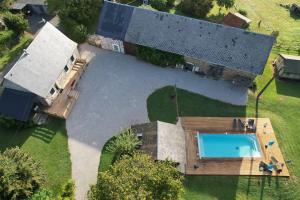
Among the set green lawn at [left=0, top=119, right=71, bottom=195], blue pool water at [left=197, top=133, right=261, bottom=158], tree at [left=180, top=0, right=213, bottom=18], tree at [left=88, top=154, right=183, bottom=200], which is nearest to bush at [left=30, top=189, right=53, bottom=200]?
green lawn at [left=0, top=119, right=71, bottom=195]

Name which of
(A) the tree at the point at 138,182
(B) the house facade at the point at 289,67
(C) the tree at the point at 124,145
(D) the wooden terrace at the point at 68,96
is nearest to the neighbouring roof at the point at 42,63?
(D) the wooden terrace at the point at 68,96

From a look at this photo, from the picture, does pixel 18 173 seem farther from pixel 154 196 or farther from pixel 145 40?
pixel 145 40

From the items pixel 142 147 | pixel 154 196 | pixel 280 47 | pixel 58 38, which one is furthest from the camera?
pixel 280 47

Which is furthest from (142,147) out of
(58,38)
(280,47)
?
(280,47)

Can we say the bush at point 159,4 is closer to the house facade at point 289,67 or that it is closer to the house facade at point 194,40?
the house facade at point 194,40

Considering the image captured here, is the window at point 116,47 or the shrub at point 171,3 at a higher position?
the shrub at point 171,3

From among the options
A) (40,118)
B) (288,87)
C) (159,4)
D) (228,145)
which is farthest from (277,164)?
(159,4)
